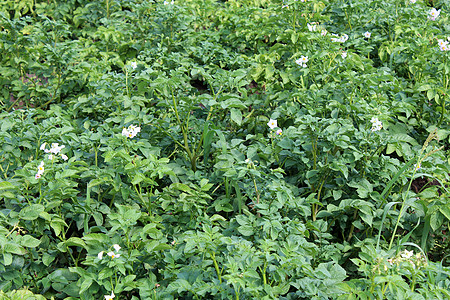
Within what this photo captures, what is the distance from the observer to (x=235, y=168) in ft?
7.92

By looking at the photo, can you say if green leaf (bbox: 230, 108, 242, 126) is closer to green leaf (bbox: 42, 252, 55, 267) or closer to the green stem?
the green stem

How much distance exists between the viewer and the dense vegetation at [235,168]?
2094 mm

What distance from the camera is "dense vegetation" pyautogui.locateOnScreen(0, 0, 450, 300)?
2094 mm

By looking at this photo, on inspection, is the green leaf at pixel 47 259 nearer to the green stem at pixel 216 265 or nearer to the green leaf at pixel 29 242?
the green leaf at pixel 29 242

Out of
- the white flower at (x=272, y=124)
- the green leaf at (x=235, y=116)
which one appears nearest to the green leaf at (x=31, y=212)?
the green leaf at (x=235, y=116)

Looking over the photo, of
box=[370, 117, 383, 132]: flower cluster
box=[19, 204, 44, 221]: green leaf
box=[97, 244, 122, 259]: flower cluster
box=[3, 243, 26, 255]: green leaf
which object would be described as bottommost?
box=[3, 243, 26, 255]: green leaf

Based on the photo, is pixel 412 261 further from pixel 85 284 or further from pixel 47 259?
pixel 47 259

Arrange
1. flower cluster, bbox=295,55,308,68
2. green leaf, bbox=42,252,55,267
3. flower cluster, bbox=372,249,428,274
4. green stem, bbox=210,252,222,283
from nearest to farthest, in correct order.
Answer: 1. flower cluster, bbox=372,249,428,274
2. green stem, bbox=210,252,222,283
3. green leaf, bbox=42,252,55,267
4. flower cluster, bbox=295,55,308,68

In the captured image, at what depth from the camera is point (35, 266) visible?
2303 mm

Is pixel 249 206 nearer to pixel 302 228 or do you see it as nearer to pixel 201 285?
pixel 302 228

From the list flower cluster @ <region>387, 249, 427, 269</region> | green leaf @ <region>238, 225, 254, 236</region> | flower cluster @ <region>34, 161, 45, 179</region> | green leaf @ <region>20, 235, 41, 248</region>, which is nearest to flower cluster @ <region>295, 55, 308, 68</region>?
green leaf @ <region>238, 225, 254, 236</region>

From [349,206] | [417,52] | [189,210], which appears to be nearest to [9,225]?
[189,210]

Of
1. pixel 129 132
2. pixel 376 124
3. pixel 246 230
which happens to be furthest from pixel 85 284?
pixel 376 124

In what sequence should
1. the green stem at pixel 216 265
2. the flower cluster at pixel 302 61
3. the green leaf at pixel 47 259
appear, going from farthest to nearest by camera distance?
the flower cluster at pixel 302 61, the green leaf at pixel 47 259, the green stem at pixel 216 265
